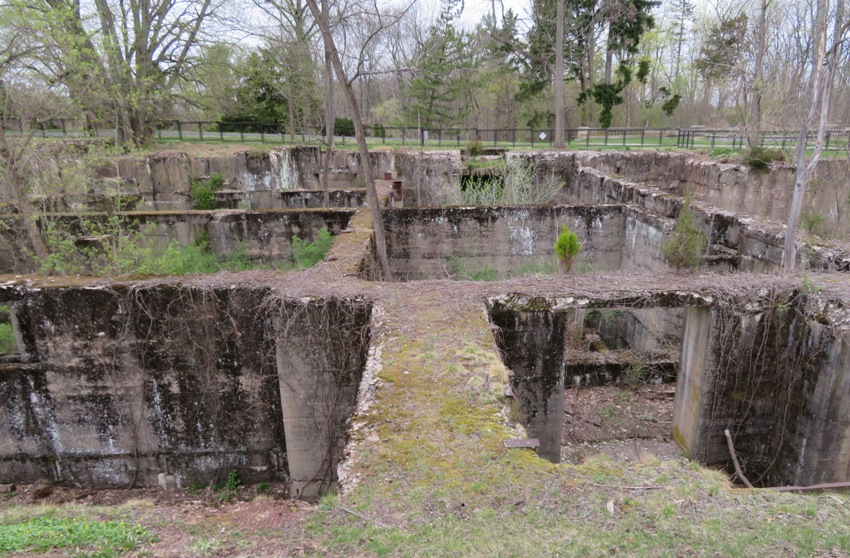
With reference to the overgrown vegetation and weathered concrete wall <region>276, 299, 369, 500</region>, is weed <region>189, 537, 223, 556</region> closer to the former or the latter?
weathered concrete wall <region>276, 299, 369, 500</region>

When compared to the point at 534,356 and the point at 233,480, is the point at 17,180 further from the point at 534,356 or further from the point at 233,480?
the point at 534,356

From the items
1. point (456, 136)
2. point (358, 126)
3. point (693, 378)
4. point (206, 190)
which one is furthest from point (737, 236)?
point (456, 136)

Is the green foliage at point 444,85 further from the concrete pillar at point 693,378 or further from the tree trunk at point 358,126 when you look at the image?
the concrete pillar at point 693,378

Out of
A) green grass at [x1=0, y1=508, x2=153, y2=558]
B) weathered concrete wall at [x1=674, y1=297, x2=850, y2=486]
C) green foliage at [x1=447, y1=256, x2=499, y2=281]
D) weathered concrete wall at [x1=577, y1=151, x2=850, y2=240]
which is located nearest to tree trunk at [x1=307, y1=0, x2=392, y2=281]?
green foliage at [x1=447, y1=256, x2=499, y2=281]

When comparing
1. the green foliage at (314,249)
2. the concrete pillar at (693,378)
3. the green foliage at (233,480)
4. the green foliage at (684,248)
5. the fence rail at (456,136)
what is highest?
the fence rail at (456,136)

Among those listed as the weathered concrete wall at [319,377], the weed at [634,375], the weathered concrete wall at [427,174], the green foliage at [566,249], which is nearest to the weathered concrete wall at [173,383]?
the weathered concrete wall at [319,377]

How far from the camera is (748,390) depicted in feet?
21.5

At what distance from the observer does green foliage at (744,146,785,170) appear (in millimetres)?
15406

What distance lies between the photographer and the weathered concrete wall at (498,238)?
12.2 meters

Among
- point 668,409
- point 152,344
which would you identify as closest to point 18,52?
point 152,344

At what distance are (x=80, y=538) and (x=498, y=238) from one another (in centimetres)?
1019

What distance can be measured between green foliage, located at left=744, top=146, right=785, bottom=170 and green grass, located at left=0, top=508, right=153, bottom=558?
682 inches

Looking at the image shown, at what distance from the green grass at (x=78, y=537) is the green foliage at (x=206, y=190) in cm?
1498

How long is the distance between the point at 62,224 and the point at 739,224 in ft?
43.9
